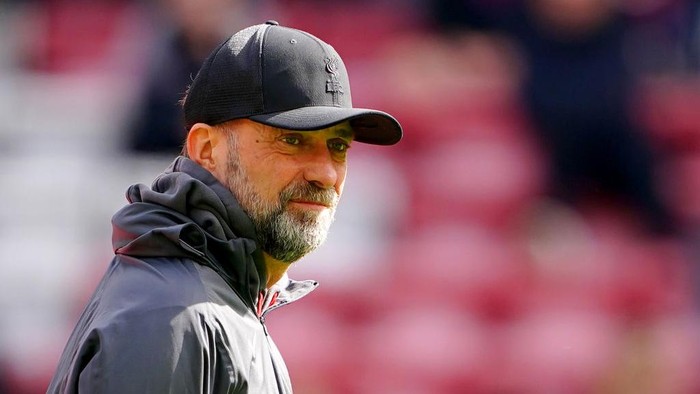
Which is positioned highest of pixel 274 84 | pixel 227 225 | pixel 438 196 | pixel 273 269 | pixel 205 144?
pixel 274 84

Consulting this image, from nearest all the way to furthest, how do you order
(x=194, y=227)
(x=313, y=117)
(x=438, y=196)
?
(x=194, y=227), (x=313, y=117), (x=438, y=196)

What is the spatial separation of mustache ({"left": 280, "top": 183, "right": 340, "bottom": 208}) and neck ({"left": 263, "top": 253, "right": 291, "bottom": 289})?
0.12 m

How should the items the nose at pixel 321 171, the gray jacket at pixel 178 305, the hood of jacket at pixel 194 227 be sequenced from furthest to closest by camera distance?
the nose at pixel 321 171
the hood of jacket at pixel 194 227
the gray jacket at pixel 178 305

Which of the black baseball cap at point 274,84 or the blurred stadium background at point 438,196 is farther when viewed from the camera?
the blurred stadium background at point 438,196

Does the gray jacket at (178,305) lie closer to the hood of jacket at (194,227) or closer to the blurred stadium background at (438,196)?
the hood of jacket at (194,227)

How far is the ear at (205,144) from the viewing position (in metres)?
2.11

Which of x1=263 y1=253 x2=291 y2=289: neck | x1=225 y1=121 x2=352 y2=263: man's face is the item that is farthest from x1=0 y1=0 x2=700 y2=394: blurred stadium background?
x1=225 y1=121 x2=352 y2=263: man's face

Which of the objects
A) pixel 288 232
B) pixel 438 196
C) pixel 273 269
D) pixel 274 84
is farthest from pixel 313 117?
pixel 438 196

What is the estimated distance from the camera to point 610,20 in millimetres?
5340

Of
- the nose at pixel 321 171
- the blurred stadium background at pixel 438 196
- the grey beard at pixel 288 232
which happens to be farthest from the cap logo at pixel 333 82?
the blurred stadium background at pixel 438 196

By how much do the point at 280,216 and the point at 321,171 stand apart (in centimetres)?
12

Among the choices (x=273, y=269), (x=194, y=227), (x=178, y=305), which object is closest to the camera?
(x=178, y=305)

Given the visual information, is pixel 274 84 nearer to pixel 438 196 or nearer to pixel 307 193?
pixel 307 193

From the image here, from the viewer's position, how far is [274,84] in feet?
6.74
